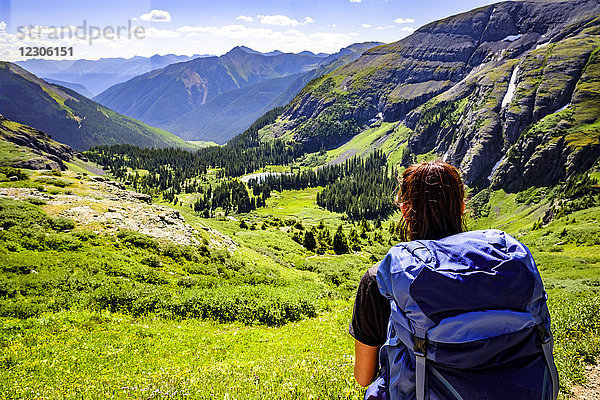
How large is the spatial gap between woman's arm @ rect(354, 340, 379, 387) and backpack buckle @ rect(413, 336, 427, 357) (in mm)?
1231

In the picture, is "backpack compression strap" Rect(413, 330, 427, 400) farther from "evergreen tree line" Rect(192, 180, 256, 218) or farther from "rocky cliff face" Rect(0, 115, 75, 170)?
"evergreen tree line" Rect(192, 180, 256, 218)

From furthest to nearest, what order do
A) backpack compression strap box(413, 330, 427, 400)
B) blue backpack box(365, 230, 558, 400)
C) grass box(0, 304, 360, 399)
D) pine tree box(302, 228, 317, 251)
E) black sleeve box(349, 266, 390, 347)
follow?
pine tree box(302, 228, 317, 251)
grass box(0, 304, 360, 399)
black sleeve box(349, 266, 390, 347)
backpack compression strap box(413, 330, 427, 400)
blue backpack box(365, 230, 558, 400)

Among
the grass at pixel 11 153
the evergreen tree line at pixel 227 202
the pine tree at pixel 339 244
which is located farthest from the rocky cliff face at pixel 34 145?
the pine tree at pixel 339 244

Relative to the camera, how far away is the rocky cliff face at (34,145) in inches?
5089

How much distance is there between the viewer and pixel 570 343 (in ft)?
29.0

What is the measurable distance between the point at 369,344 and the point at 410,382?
101 centimetres

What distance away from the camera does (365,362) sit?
13.6 ft

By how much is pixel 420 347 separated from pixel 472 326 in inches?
19.5

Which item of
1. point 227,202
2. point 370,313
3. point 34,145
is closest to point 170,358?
point 370,313

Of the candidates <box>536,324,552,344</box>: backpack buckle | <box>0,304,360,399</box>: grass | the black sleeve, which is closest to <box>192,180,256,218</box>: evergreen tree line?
<box>0,304,360,399</box>: grass

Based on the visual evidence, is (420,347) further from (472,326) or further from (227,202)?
(227,202)

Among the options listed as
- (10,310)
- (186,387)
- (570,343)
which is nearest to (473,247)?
(186,387)

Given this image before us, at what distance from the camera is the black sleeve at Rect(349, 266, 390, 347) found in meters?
3.78

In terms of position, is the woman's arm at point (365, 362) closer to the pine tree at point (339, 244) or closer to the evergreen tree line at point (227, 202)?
the pine tree at point (339, 244)
